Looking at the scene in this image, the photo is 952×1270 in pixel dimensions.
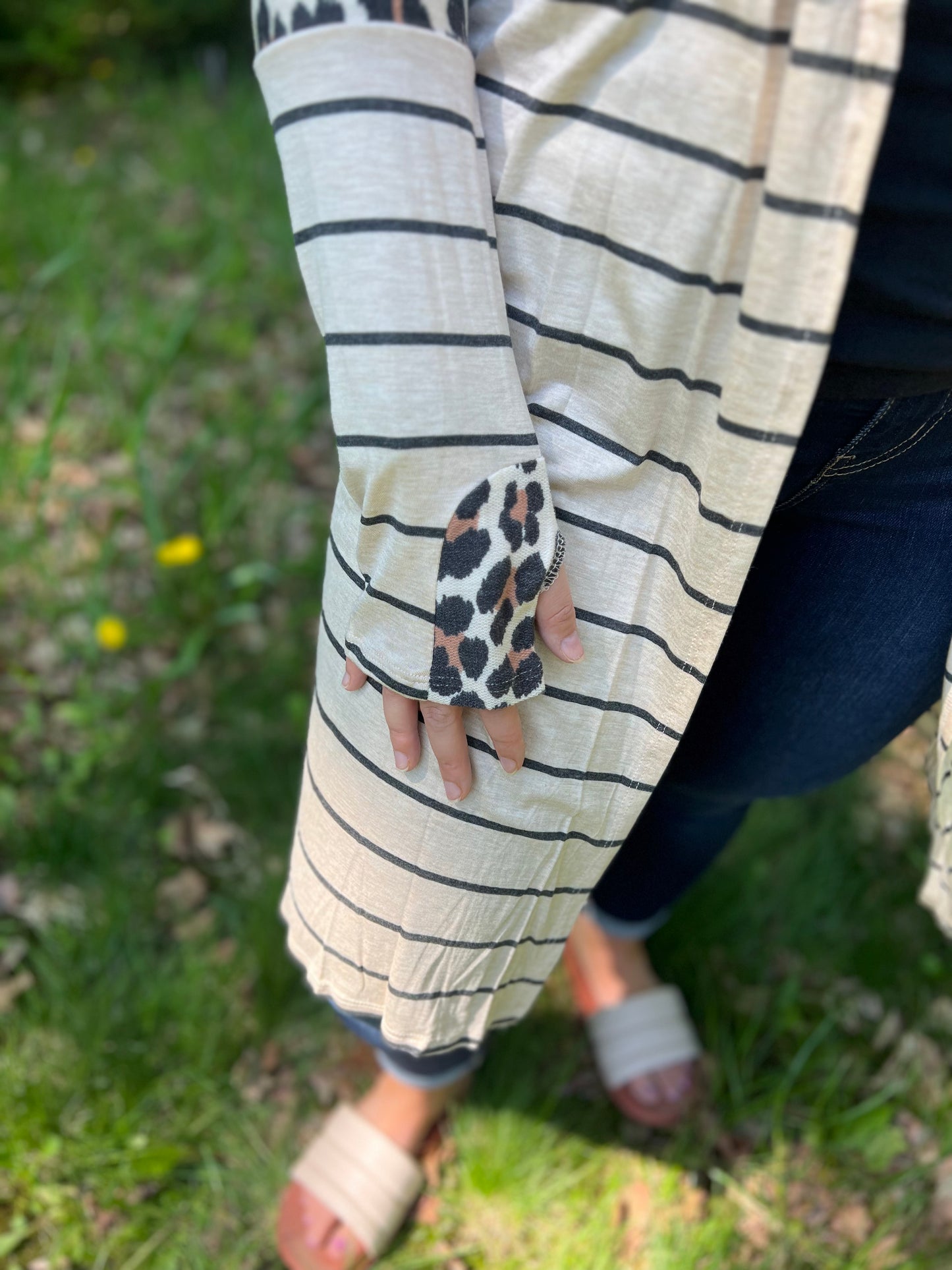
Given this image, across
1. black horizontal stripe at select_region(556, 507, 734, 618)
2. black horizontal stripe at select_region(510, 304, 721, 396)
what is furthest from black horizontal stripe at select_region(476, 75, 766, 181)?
black horizontal stripe at select_region(556, 507, 734, 618)

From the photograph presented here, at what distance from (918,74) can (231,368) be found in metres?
2.06

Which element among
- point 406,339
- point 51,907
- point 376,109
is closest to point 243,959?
point 51,907

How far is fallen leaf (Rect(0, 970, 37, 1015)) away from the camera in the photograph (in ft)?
4.70

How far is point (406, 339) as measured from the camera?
63 cm

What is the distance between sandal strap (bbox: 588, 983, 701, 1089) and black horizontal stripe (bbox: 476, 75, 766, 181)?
1.25 metres

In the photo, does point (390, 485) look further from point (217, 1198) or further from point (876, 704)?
point (217, 1198)

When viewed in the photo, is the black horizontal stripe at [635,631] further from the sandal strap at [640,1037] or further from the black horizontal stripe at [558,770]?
the sandal strap at [640,1037]

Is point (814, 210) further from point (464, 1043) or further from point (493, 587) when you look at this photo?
point (464, 1043)

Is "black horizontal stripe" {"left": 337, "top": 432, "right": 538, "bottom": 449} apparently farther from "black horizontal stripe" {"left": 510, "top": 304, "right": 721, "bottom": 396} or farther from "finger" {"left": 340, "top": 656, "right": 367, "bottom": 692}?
"finger" {"left": 340, "top": 656, "right": 367, "bottom": 692}

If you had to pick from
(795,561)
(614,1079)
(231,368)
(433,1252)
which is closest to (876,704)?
(795,561)

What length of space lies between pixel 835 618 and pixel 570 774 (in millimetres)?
314

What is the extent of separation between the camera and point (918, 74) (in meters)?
Result: 0.61

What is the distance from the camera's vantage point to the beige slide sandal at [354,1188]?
1.28 m

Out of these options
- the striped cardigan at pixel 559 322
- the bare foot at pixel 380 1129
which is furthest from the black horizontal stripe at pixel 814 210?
the bare foot at pixel 380 1129
